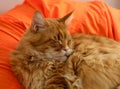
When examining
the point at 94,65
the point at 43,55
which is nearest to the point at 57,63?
the point at 43,55

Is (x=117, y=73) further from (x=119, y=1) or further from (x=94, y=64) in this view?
(x=119, y=1)

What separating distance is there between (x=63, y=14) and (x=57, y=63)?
57 centimetres

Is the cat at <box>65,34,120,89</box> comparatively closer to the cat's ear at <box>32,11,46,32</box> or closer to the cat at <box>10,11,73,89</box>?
the cat at <box>10,11,73,89</box>

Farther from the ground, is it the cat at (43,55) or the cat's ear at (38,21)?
the cat's ear at (38,21)

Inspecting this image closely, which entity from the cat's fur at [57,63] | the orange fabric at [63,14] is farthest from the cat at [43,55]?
the orange fabric at [63,14]

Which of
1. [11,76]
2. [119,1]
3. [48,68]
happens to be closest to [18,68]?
[11,76]

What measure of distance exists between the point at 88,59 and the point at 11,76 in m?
0.43

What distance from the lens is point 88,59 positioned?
1.42 metres

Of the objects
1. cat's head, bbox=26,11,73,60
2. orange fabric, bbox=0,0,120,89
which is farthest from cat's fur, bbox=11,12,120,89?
orange fabric, bbox=0,0,120,89

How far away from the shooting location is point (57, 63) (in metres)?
1.35

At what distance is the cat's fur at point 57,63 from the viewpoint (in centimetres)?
131

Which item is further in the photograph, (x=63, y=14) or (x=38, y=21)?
(x=63, y=14)

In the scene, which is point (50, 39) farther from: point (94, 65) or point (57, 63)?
point (94, 65)

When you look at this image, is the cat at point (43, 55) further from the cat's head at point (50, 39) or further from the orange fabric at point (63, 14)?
the orange fabric at point (63, 14)
